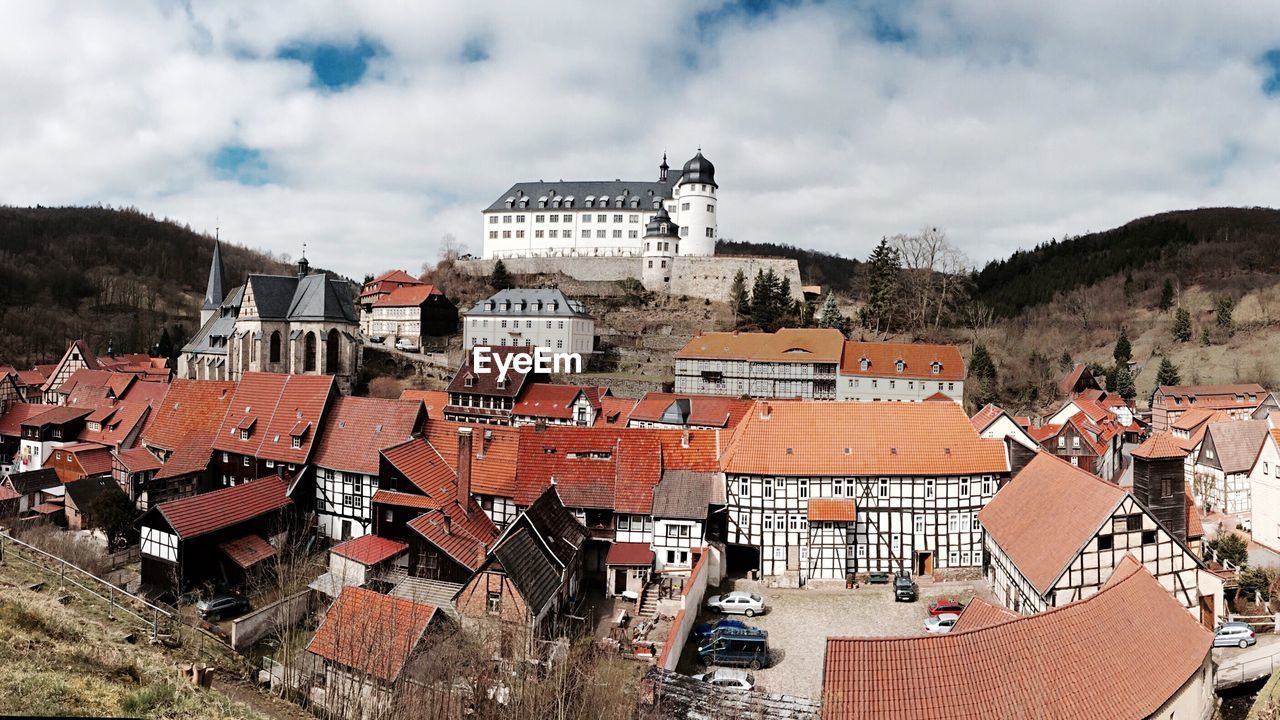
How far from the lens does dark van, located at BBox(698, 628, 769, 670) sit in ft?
71.9

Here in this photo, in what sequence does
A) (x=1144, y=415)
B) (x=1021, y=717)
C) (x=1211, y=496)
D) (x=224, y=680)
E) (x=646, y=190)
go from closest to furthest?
(x=1021, y=717)
(x=224, y=680)
(x=1211, y=496)
(x=1144, y=415)
(x=646, y=190)

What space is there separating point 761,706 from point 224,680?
39.5 ft

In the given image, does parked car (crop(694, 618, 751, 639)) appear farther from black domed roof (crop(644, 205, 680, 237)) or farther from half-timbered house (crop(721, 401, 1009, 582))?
black domed roof (crop(644, 205, 680, 237))

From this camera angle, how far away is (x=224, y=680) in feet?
56.1

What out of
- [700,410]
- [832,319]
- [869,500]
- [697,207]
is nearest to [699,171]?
[697,207]

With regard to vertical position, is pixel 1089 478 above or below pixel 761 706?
above

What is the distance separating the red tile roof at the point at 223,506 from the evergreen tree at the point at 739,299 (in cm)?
4903

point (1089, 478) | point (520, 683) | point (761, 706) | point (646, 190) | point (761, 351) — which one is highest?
point (646, 190)

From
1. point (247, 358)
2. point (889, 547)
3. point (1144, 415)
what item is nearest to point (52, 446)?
point (247, 358)

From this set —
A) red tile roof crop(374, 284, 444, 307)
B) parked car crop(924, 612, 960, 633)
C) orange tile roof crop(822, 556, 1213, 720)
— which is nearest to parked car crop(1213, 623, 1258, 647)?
parked car crop(924, 612, 960, 633)

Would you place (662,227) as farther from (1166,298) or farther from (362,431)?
(1166,298)

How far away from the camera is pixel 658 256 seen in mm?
83562

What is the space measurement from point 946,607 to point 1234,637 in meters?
8.03

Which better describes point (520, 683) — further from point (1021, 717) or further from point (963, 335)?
point (963, 335)
